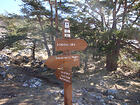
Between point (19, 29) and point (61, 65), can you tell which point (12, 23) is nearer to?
point (19, 29)

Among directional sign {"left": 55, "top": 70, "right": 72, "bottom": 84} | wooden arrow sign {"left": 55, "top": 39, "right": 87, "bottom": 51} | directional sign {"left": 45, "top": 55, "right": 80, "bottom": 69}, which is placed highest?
wooden arrow sign {"left": 55, "top": 39, "right": 87, "bottom": 51}

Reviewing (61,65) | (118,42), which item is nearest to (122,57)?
(118,42)

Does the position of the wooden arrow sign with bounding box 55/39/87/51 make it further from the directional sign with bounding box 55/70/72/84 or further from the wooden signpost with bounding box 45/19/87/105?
the directional sign with bounding box 55/70/72/84

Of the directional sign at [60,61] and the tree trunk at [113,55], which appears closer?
the directional sign at [60,61]

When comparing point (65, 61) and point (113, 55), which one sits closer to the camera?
point (65, 61)

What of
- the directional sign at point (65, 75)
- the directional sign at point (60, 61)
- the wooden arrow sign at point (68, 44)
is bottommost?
the directional sign at point (65, 75)

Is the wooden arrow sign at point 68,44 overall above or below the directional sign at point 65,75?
above

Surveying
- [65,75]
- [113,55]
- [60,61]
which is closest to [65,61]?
[60,61]

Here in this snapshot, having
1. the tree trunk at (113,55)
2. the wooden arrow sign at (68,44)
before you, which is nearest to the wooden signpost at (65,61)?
the wooden arrow sign at (68,44)

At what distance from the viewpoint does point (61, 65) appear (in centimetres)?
271

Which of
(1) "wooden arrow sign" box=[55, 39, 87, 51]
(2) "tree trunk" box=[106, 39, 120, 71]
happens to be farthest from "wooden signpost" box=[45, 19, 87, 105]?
(2) "tree trunk" box=[106, 39, 120, 71]

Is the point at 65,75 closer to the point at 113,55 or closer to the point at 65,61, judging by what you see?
the point at 65,61

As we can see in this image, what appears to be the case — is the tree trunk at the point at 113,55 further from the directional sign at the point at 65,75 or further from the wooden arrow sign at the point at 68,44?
the directional sign at the point at 65,75

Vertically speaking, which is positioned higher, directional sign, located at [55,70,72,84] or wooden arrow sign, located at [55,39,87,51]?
wooden arrow sign, located at [55,39,87,51]
